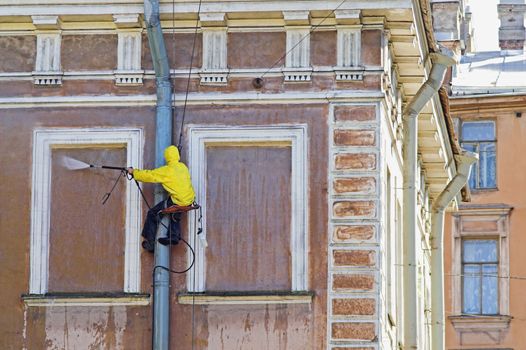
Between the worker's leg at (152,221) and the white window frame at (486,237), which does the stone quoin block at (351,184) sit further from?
the white window frame at (486,237)

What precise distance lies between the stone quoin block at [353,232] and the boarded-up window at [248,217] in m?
0.53

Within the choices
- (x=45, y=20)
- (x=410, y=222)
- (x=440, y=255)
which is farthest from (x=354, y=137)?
(x=440, y=255)

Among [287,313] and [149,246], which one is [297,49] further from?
[287,313]

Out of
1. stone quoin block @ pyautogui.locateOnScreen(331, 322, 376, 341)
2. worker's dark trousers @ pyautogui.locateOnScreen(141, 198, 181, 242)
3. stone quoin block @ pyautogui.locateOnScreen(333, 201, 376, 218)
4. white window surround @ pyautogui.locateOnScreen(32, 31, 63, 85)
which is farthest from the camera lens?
white window surround @ pyautogui.locateOnScreen(32, 31, 63, 85)

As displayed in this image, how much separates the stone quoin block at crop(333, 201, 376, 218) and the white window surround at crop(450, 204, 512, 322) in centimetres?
2342

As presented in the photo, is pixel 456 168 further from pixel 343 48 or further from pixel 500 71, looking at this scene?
pixel 500 71

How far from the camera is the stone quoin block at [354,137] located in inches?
807

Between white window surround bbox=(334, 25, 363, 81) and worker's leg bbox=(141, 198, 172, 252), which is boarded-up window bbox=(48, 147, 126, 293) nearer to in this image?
worker's leg bbox=(141, 198, 172, 252)

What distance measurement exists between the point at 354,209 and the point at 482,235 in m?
23.8

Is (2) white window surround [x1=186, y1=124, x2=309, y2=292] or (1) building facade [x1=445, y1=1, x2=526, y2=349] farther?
(1) building facade [x1=445, y1=1, x2=526, y2=349]

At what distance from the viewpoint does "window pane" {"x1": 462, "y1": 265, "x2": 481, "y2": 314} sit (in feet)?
144

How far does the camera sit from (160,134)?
67.7 feet

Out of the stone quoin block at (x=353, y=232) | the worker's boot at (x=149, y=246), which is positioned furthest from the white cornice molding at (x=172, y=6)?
the worker's boot at (x=149, y=246)

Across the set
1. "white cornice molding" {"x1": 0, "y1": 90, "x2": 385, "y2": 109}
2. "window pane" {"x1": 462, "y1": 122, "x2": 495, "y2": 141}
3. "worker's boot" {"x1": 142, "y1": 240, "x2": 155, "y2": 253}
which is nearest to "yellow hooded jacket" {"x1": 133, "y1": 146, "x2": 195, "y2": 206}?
"worker's boot" {"x1": 142, "y1": 240, "x2": 155, "y2": 253}
